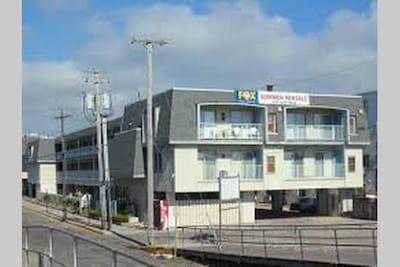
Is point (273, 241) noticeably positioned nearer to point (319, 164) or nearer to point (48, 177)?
point (319, 164)

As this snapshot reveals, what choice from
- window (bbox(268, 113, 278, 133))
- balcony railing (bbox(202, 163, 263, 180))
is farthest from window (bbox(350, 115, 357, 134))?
balcony railing (bbox(202, 163, 263, 180))

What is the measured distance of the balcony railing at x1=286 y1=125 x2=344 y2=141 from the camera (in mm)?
52062

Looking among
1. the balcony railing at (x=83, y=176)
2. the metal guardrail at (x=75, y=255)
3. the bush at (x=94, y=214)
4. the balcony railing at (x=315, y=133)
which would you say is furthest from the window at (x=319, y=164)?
the metal guardrail at (x=75, y=255)

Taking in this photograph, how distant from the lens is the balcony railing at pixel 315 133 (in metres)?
52.1

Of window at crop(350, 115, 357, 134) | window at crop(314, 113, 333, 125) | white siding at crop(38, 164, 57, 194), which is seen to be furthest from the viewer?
white siding at crop(38, 164, 57, 194)

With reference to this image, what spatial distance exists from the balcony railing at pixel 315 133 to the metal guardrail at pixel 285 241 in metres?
11.8

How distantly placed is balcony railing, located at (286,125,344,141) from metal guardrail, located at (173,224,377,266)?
1177 cm

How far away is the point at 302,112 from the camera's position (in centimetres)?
5303

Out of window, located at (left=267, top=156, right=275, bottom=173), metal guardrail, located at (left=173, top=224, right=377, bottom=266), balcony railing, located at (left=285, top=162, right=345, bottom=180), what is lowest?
metal guardrail, located at (left=173, top=224, right=377, bottom=266)

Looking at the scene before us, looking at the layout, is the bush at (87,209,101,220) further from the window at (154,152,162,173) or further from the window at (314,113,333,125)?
the window at (314,113,333,125)

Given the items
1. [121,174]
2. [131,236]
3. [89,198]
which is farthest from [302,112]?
[89,198]

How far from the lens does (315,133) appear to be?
2088 inches

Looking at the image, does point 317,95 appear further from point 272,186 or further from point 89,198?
point 89,198

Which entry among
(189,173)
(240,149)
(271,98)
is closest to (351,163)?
(271,98)
